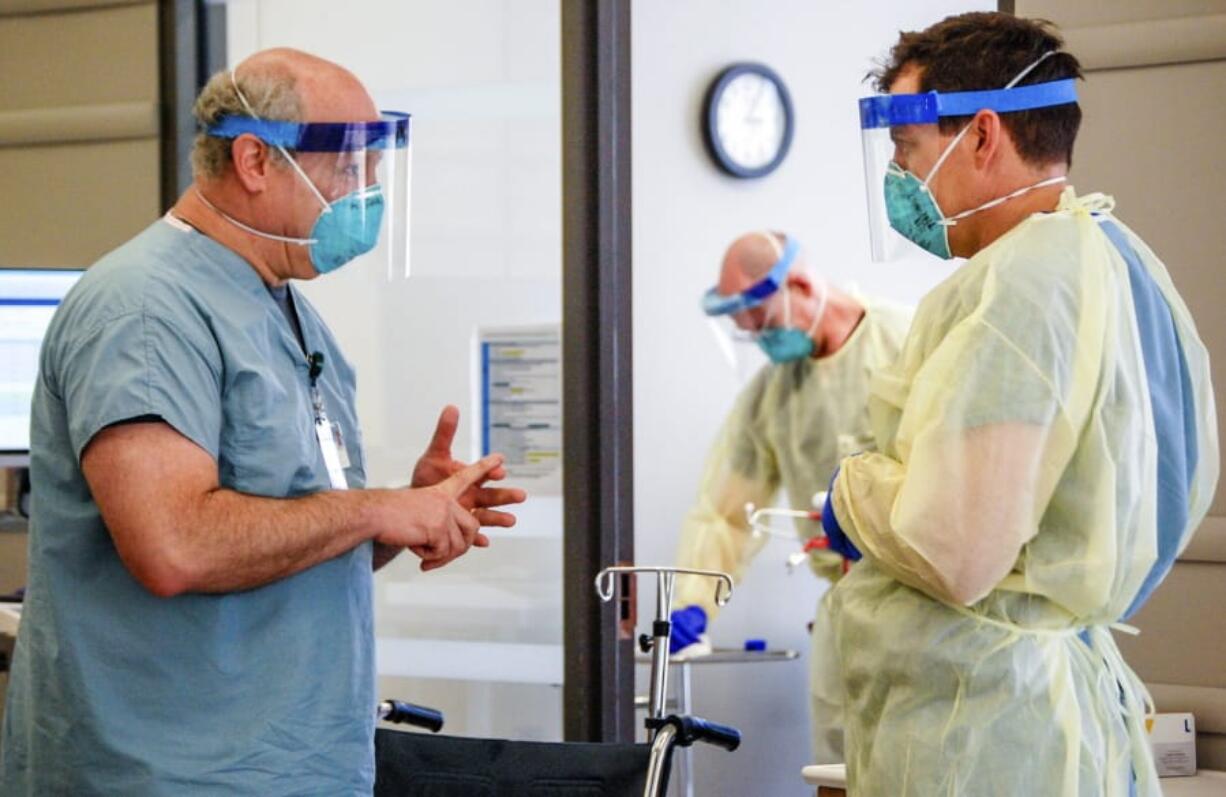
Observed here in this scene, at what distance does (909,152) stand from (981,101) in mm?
110

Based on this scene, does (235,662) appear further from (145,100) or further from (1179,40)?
(145,100)

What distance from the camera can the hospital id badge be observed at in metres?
1.80

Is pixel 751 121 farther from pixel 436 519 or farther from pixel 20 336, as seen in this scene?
pixel 436 519

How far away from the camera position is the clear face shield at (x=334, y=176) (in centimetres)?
183

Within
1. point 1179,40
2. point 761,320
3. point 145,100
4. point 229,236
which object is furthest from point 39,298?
point 1179,40

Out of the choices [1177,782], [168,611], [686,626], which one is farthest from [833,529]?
[686,626]

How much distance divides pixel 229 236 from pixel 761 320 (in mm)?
1958

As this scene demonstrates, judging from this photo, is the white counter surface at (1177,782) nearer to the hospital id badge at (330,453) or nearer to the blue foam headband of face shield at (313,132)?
the hospital id badge at (330,453)

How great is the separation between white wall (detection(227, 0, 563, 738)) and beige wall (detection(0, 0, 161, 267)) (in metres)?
0.45

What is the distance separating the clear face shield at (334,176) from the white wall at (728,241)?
152 centimetres

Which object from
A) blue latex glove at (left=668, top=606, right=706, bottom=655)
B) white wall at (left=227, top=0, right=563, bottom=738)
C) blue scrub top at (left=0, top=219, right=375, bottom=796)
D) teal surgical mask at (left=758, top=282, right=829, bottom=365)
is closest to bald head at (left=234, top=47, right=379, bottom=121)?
blue scrub top at (left=0, top=219, right=375, bottom=796)

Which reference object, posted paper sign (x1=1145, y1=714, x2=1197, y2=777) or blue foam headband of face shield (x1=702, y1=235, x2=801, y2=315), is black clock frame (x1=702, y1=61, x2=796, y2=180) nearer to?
blue foam headband of face shield (x1=702, y1=235, x2=801, y2=315)

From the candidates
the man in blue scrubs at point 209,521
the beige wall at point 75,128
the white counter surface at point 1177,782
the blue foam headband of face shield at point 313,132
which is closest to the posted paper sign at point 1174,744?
the white counter surface at point 1177,782

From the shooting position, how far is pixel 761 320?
3.63 m
